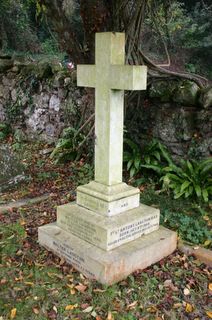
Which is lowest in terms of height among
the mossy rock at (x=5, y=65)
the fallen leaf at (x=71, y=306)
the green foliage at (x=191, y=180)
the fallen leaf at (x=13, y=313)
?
the fallen leaf at (x=13, y=313)

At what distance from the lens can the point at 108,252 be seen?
3520 millimetres

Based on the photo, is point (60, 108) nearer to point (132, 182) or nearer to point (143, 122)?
point (143, 122)

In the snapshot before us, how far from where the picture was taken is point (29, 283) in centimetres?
343

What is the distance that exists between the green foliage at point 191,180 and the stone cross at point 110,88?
1.64 metres

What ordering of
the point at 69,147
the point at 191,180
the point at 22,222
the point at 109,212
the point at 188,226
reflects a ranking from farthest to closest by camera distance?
the point at 69,147 < the point at 191,180 < the point at 22,222 < the point at 188,226 < the point at 109,212

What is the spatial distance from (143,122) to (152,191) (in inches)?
53.0

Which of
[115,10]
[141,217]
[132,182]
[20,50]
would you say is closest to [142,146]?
[132,182]

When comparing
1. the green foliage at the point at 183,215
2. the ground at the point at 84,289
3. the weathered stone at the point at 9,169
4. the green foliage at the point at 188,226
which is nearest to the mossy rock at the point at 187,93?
the green foliage at the point at 183,215

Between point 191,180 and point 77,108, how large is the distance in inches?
113

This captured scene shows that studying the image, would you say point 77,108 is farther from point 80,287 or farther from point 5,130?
point 80,287

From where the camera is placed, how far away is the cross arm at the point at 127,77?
3.42 metres

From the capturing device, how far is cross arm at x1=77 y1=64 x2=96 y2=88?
3.76 metres

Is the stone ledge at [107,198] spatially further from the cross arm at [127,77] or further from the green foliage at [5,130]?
the green foliage at [5,130]

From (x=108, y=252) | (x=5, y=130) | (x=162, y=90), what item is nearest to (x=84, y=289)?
(x=108, y=252)
